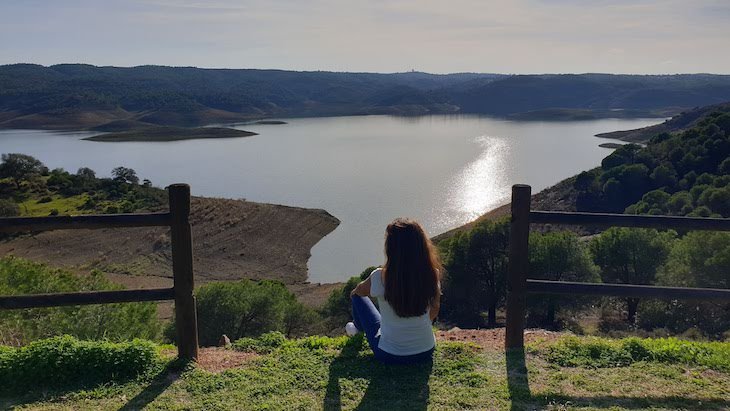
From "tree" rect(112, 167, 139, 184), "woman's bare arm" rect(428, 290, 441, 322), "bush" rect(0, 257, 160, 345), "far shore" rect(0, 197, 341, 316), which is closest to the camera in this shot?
"woman's bare arm" rect(428, 290, 441, 322)

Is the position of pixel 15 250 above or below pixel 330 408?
below

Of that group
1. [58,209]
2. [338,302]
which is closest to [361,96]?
[58,209]

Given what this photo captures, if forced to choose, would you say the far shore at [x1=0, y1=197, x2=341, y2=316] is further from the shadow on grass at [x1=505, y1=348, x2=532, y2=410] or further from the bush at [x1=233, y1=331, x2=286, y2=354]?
the shadow on grass at [x1=505, y1=348, x2=532, y2=410]

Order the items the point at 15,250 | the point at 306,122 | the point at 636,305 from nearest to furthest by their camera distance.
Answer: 1. the point at 636,305
2. the point at 15,250
3. the point at 306,122

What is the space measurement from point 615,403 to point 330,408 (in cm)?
188

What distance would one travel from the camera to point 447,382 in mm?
3959

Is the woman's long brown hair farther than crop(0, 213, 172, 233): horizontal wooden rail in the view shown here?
No

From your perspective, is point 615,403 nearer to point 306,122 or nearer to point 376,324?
point 376,324

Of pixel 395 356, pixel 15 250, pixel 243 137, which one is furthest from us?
pixel 243 137

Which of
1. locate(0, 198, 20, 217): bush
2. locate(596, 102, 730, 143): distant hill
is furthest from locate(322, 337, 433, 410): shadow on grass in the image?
locate(596, 102, 730, 143): distant hill

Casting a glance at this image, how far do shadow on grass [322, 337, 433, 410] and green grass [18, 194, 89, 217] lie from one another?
4578 centimetres

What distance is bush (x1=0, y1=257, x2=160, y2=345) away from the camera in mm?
6902

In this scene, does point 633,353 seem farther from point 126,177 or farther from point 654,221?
point 126,177

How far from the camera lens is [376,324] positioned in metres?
4.25
